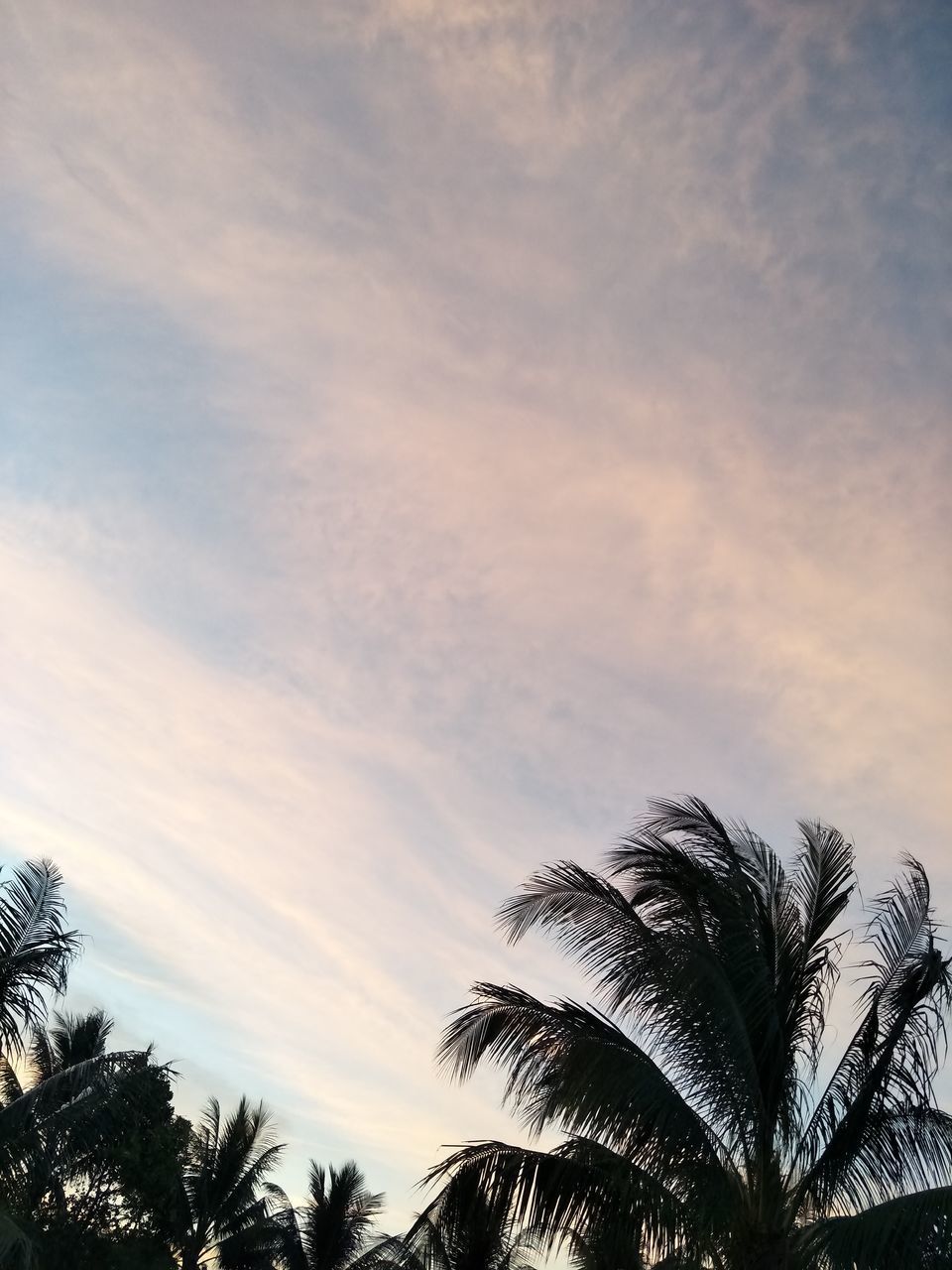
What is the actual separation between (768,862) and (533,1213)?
4519mm

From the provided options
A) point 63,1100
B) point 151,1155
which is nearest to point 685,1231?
point 63,1100

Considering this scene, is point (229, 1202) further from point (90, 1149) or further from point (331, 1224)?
point (90, 1149)

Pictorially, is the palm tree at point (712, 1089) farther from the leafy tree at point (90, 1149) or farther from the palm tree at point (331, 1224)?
the palm tree at point (331, 1224)

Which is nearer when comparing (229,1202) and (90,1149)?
(90,1149)

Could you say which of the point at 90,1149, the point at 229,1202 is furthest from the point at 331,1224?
the point at 90,1149

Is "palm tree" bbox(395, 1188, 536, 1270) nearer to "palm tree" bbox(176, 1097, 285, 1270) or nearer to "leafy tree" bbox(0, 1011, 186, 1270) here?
"leafy tree" bbox(0, 1011, 186, 1270)

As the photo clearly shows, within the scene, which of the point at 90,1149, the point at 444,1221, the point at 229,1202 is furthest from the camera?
the point at 229,1202

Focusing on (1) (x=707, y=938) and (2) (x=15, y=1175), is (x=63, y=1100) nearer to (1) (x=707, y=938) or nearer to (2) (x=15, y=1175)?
(2) (x=15, y=1175)

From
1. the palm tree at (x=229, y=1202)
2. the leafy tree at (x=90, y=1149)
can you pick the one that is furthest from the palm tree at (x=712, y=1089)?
the palm tree at (x=229, y=1202)

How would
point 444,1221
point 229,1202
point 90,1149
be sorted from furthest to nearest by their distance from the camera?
point 229,1202, point 90,1149, point 444,1221

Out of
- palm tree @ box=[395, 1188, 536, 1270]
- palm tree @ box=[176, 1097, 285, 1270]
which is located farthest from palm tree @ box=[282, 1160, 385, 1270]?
palm tree @ box=[395, 1188, 536, 1270]

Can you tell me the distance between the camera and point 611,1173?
436 inches

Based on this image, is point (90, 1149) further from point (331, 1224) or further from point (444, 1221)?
point (331, 1224)

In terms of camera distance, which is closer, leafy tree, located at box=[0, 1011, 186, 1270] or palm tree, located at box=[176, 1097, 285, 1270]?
leafy tree, located at box=[0, 1011, 186, 1270]
